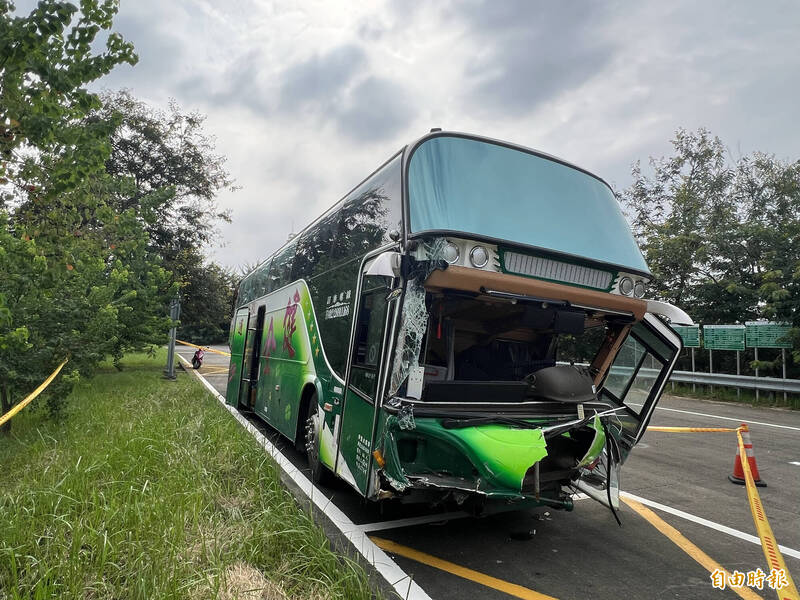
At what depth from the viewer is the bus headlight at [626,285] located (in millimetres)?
5164

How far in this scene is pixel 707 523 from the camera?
531 cm

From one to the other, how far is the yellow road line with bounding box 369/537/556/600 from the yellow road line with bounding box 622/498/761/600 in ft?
4.51

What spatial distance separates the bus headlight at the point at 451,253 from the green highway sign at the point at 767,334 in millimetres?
14270

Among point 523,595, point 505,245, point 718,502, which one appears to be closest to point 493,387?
point 505,245

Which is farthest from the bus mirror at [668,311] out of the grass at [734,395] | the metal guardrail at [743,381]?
the grass at [734,395]

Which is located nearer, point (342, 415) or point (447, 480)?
point (447, 480)

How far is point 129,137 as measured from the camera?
2444 centimetres

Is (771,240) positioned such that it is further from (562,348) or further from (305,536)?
(305,536)

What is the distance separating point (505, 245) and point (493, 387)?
1211 mm

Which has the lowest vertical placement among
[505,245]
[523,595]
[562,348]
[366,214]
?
[523,595]

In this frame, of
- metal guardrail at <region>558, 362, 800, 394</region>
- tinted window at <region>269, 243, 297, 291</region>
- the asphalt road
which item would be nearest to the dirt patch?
the asphalt road

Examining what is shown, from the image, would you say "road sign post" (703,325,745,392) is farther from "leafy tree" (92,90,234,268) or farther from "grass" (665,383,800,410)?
"leafy tree" (92,90,234,268)

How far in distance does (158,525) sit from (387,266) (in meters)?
2.60

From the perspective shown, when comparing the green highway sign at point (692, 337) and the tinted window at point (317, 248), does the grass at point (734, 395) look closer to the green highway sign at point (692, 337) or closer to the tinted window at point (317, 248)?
the green highway sign at point (692, 337)
